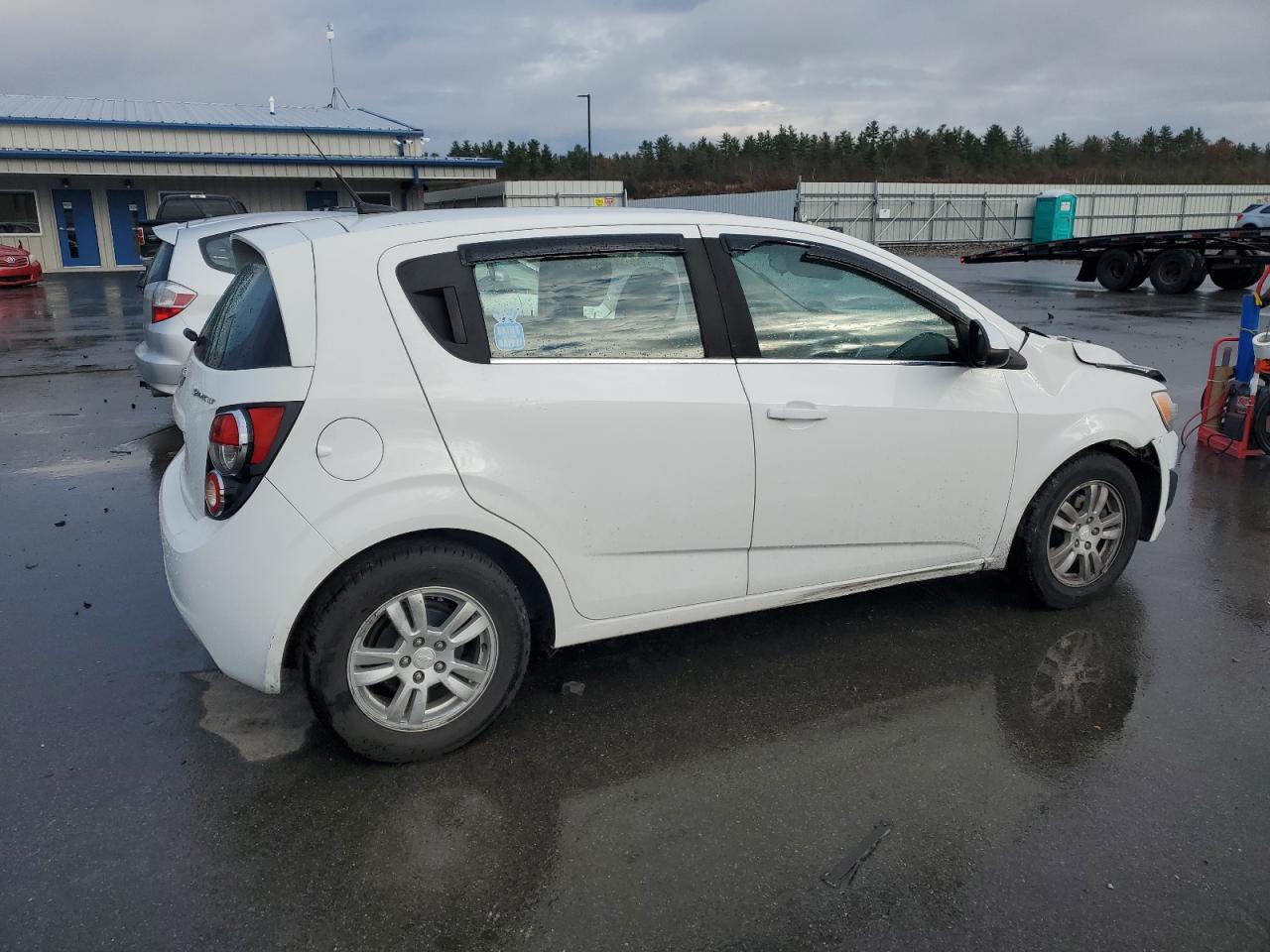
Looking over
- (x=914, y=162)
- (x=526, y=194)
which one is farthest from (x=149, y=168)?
(x=914, y=162)

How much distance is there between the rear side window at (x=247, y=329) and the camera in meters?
3.24

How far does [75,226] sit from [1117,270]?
100 feet

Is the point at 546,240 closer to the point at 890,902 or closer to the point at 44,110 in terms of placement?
the point at 890,902

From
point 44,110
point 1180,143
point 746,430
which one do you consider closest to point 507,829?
point 746,430

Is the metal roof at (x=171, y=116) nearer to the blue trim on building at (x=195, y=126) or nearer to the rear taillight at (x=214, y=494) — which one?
the blue trim on building at (x=195, y=126)

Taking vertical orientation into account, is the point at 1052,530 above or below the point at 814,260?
below

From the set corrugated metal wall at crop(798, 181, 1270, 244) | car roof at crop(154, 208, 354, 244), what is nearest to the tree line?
corrugated metal wall at crop(798, 181, 1270, 244)

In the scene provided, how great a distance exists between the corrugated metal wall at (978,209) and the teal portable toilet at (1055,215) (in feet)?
2.26

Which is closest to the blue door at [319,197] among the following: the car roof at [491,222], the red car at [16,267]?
the red car at [16,267]

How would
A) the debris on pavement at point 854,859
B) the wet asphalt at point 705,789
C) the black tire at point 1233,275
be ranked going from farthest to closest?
1. the black tire at point 1233,275
2. the debris on pavement at point 854,859
3. the wet asphalt at point 705,789

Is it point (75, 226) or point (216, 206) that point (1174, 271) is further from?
point (75, 226)

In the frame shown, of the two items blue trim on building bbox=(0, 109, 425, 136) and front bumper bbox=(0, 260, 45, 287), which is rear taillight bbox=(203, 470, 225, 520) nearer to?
front bumper bbox=(0, 260, 45, 287)

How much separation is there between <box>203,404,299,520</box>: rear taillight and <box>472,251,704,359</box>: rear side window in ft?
2.46

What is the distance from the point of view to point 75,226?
31984 millimetres
